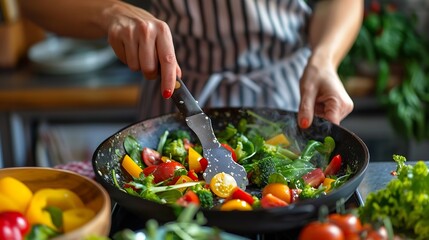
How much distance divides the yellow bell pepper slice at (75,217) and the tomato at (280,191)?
1.06 ft

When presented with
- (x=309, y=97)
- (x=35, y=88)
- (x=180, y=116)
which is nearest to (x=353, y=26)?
(x=309, y=97)

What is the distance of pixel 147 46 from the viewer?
1.35m

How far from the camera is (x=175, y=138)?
147 cm

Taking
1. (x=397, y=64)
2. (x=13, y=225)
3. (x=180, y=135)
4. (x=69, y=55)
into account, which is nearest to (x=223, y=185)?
(x=180, y=135)

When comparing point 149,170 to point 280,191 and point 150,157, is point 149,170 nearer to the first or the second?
point 150,157

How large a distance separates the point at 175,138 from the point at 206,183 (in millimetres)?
250

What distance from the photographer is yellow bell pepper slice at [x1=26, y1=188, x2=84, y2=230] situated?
0.96 m

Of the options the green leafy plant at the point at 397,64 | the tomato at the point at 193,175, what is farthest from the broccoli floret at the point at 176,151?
the green leafy plant at the point at 397,64

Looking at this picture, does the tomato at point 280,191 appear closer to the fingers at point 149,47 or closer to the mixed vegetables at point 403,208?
the mixed vegetables at point 403,208

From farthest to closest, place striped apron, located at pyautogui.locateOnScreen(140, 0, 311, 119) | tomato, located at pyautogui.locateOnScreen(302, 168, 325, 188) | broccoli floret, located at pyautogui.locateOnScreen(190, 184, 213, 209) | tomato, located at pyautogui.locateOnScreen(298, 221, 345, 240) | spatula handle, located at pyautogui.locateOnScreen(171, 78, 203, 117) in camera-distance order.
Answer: striped apron, located at pyautogui.locateOnScreen(140, 0, 311, 119) → spatula handle, located at pyautogui.locateOnScreen(171, 78, 203, 117) → tomato, located at pyautogui.locateOnScreen(302, 168, 325, 188) → broccoli floret, located at pyautogui.locateOnScreen(190, 184, 213, 209) → tomato, located at pyautogui.locateOnScreen(298, 221, 345, 240)

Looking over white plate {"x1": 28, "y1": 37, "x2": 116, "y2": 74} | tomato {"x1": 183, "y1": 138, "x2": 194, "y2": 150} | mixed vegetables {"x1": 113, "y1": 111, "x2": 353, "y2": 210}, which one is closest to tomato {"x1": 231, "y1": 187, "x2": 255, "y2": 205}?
mixed vegetables {"x1": 113, "y1": 111, "x2": 353, "y2": 210}

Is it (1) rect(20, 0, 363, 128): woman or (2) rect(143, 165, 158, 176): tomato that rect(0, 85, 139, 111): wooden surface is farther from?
(2) rect(143, 165, 158, 176): tomato

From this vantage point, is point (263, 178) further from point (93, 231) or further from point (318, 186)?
point (93, 231)

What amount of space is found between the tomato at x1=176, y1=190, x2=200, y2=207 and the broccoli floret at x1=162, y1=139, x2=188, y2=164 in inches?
10.5
